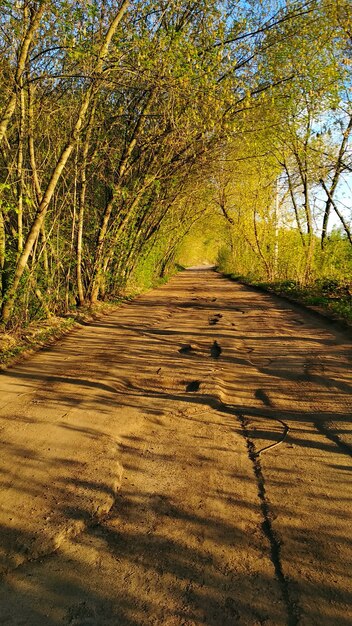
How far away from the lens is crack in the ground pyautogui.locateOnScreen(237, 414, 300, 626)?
1.80 metres

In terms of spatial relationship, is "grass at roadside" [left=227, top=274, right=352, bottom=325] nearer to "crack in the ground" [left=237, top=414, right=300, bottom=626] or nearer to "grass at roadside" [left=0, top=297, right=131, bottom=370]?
"grass at roadside" [left=0, top=297, right=131, bottom=370]

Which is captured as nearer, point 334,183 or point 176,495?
point 176,495

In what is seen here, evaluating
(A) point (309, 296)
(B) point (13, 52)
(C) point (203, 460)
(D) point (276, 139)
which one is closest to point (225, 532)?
(C) point (203, 460)

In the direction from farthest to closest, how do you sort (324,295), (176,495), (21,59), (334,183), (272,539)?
(334,183) < (324,295) < (21,59) < (176,495) < (272,539)

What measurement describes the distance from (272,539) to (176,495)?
0.62 meters

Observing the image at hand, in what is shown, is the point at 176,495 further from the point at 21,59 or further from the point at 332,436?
the point at 21,59

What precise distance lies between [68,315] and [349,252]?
8.41 meters

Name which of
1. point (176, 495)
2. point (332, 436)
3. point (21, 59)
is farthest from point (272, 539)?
point (21, 59)

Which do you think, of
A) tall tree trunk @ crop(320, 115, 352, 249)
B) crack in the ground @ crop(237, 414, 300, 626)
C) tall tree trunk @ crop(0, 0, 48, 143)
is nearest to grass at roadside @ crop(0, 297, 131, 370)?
tall tree trunk @ crop(0, 0, 48, 143)

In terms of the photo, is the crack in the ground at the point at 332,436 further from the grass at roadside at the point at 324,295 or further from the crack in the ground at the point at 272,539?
the grass at roadside at the point at 324,295

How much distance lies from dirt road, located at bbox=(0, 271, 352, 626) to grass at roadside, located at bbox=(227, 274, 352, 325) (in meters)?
4.79

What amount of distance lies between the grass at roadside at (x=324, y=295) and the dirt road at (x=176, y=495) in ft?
15.7

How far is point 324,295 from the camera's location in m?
13.3

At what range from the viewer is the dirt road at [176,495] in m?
1.85
